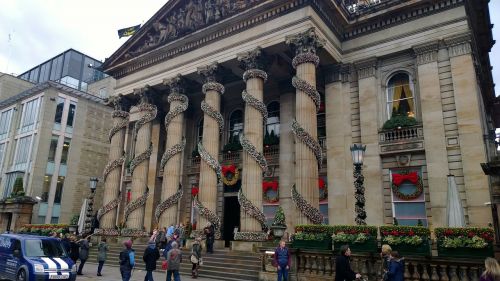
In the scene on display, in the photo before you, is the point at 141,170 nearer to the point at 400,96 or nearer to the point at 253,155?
the point at 253,155

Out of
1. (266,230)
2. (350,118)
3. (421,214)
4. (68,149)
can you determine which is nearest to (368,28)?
(350,118)

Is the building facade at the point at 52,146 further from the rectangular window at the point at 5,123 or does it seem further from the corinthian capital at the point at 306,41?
the corinthian capital at the point at 306,41

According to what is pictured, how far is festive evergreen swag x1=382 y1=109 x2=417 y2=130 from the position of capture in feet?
65.4

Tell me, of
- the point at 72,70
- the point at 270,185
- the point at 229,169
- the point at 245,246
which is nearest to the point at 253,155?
the point at 245,246

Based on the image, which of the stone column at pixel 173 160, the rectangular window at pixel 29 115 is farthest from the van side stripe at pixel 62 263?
the rectangular window at pixel 29 115

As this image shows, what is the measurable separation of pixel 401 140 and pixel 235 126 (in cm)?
1184

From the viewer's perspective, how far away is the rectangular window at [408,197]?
→ 1884 cm

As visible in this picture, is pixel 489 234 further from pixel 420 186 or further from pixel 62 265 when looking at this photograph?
pixel 62 265

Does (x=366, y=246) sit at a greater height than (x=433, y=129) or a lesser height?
lesser

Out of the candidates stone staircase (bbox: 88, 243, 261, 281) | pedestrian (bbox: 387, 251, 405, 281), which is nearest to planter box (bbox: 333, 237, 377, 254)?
stone staircase (bbox: 88, 243, 261, 281)

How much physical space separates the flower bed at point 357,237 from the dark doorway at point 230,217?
1217 cm

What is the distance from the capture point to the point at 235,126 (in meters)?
27.5

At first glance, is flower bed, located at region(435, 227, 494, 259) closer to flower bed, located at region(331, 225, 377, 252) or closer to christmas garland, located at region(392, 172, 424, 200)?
flower bed, located at region(331, 225, 377, 252)

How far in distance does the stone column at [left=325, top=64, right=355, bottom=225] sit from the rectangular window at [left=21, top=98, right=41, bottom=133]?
3294 cm
